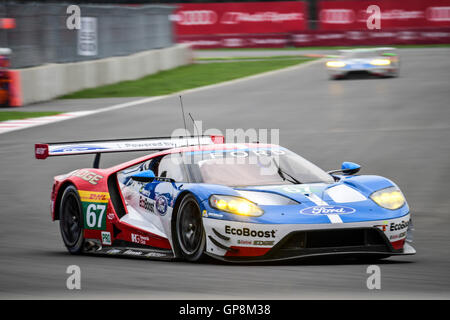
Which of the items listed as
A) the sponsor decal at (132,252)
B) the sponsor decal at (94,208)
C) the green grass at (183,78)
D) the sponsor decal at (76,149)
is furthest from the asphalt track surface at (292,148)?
the green grass at (183,78)

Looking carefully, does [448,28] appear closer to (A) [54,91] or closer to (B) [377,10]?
(B) [377,10]

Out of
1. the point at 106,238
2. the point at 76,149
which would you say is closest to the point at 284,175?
the point at 106,238

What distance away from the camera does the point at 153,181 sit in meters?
8.07

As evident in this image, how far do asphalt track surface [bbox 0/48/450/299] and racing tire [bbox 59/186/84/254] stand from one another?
219 millimetres

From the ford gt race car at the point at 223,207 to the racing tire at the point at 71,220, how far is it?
10 mm

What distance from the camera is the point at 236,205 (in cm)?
701

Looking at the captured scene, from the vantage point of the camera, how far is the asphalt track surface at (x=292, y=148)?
20.0ft

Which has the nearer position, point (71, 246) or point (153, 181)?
point (153, 181)

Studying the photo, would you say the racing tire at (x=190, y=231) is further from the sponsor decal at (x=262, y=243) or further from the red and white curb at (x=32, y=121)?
the red and white curb at (x=32, y=121)

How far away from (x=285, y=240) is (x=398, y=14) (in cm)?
4350

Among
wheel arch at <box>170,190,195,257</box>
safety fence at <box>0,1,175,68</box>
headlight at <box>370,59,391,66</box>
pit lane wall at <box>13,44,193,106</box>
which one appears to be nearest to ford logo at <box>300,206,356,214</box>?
wheel arch at <box>170,190,195,257</box>
